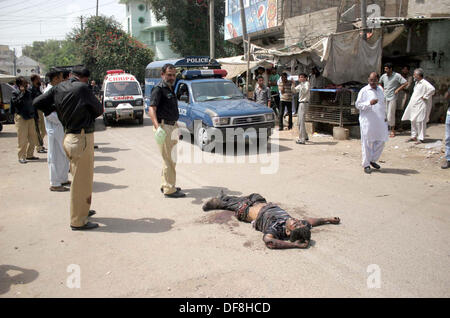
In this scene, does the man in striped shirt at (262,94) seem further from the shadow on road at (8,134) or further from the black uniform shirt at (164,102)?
the shadow on road at (8,134)

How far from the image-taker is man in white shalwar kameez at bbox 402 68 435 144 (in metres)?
9.32

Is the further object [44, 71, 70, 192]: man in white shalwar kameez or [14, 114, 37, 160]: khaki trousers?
[14, 114, 37, 160]: khaki trousers

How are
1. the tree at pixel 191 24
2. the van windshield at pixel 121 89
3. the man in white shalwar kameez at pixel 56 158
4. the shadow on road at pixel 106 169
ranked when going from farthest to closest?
the tree at pixel 191 24 < the van windshield at pixel 121 89 < the shadow on road at pixel 106 169 < the man in white shalwar kameez at pixel 56 158

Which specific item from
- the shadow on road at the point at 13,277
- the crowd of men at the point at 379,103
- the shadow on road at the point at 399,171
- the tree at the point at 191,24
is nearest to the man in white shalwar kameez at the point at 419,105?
the crowd of men at the point at 379,103

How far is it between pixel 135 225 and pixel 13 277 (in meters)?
1.57

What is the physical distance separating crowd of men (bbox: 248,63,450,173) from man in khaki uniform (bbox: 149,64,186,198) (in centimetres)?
385

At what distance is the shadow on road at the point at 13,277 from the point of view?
3.36 m

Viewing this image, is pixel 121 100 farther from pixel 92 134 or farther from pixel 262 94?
pixel 92 134

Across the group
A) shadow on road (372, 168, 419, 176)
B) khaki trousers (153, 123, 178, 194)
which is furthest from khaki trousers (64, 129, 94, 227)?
shadow on road (372, 168, 419, 176)

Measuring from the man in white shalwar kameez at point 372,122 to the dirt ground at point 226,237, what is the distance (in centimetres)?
47

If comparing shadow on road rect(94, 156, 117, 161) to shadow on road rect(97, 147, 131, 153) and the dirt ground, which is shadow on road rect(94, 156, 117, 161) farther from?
the dirt ground

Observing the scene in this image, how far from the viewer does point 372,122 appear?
24.1ft
